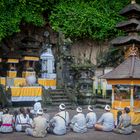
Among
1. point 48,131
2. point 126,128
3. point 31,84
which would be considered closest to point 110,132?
point 126,128

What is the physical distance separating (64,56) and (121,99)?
9252 millimetres

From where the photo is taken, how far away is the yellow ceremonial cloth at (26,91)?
20.8 metres

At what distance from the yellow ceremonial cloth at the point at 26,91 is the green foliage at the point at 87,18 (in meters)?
7.54

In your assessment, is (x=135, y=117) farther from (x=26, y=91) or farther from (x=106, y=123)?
(x=26, y=91)

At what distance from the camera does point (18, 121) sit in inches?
510

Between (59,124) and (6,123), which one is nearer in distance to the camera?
(59,124)

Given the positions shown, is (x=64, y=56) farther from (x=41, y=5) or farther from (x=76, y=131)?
(x=76, y=131)

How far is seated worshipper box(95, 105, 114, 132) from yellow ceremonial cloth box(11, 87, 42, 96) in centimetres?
837

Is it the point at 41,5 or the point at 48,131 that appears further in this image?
the point at 41,5

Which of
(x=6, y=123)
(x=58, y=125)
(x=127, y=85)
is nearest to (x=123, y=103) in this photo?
(x=127, y=85)

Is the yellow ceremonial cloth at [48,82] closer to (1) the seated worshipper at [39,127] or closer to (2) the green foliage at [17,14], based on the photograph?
(2) the green foliage at [17,14]

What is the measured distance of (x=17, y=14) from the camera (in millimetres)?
25891

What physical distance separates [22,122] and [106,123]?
3207 millimetres

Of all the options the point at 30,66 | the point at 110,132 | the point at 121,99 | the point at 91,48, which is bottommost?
the point at 110,132
